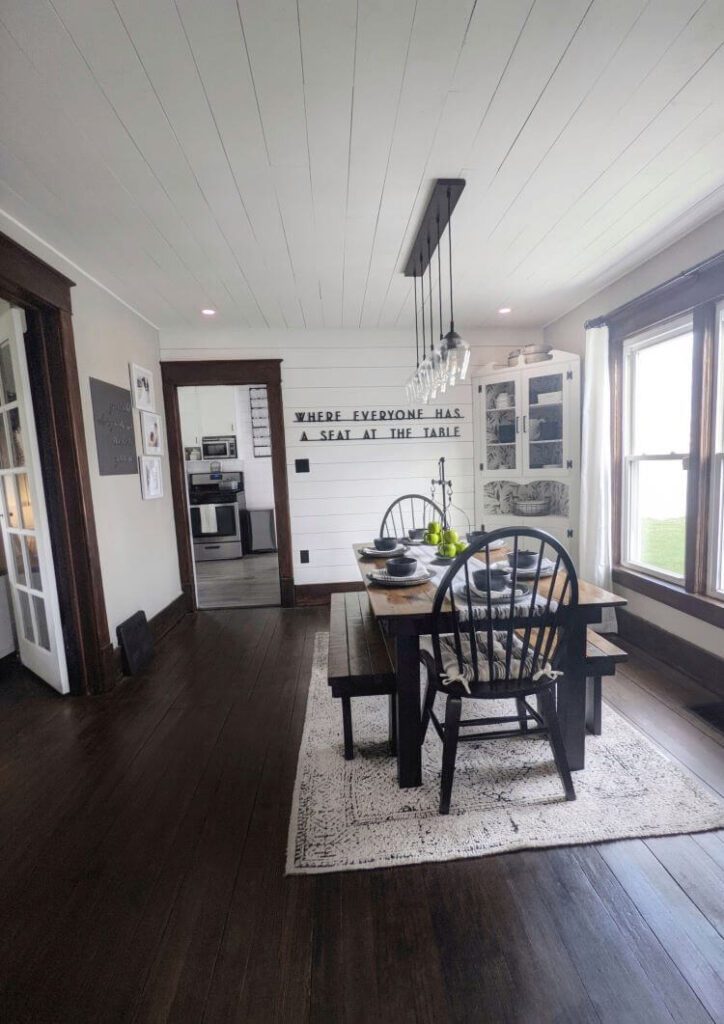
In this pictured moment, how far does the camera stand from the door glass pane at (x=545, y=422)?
3.58 m

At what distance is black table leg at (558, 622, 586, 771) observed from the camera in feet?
5.53

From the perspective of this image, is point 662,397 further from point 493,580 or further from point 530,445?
point 493,580

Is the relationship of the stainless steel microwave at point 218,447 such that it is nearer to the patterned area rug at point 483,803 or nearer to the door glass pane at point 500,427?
the door glass pane at point 500,427

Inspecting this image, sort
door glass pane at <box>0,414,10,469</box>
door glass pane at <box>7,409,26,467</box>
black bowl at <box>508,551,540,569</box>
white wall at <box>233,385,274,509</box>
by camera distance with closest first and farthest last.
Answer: black bowl at <box>508,551,540,569</box>, door glass pane at <box>7,409,26,467</box>, door glass pane at <box>0,414,10,469</box>, white wall at <box>233,385,274,509</box>

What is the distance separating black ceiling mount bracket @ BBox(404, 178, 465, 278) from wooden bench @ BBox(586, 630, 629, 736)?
2.06 metres

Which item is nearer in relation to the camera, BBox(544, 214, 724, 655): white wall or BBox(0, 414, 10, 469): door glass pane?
BBox(544, 214, 724, 655): white wall

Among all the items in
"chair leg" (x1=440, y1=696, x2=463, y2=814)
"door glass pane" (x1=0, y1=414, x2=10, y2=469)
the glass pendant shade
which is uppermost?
the glass pendant shade

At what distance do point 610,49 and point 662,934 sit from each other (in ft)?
8.37

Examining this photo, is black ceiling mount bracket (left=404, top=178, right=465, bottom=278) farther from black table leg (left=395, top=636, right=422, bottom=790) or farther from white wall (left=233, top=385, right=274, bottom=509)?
white wall (left=233, top=385, right=274, bottom=509)

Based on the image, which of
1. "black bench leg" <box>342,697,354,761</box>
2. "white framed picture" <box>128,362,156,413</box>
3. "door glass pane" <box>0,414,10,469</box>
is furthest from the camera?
"white framed picture" <box>128,362,156,413</box>

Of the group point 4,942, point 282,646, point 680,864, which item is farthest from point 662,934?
point 282,646

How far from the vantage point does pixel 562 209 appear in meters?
2.15

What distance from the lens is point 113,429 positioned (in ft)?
9.50

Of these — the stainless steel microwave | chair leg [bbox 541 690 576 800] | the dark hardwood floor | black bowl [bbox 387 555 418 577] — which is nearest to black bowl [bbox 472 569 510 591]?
black bowl [bbox 387 555 418 577]
